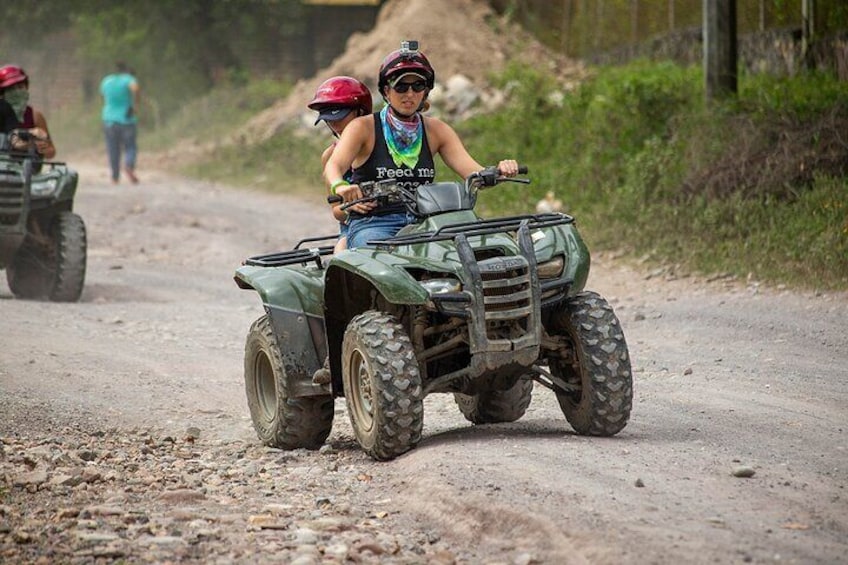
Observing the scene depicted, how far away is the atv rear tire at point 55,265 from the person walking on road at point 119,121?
38.8ft

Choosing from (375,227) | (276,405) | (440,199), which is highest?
(440,199)

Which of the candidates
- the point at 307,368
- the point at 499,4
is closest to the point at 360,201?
the point at 307,368

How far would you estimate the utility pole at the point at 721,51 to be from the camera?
51.5ft

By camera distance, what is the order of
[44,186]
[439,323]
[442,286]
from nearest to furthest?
[442,286] → [439,323] → [44,186]

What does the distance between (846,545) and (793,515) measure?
34 cm

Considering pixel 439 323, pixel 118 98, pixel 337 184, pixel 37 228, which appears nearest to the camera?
pixel 439 323

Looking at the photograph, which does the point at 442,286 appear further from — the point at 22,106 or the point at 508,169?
the point at 22,106

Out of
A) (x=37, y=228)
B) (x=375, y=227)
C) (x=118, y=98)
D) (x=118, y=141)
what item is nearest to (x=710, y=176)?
(x=37, y=228)

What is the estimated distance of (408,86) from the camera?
24.6ft

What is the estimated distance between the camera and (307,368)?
25.0 ft

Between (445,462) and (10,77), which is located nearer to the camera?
(445,462)

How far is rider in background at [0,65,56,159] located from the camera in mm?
13750

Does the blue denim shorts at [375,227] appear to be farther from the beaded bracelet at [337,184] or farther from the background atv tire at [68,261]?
the background atv tire at [68,261]

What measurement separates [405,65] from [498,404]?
1897 millimetres
